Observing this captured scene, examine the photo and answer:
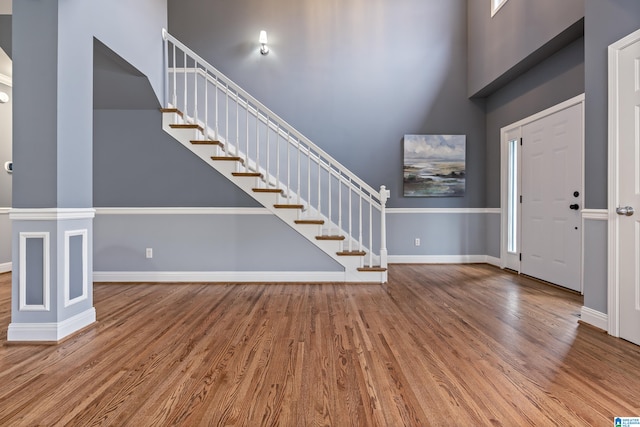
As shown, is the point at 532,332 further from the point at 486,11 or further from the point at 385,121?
the point at 486,11

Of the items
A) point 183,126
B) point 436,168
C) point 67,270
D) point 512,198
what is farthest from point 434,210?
point 67,270

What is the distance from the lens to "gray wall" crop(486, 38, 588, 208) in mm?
3850

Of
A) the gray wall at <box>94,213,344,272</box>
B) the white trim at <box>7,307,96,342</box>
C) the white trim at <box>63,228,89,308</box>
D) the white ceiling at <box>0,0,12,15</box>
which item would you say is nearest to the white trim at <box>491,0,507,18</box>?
the gray wall at <box>94,213,344,272</box>

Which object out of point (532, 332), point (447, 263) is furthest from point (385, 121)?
point (532, 332)

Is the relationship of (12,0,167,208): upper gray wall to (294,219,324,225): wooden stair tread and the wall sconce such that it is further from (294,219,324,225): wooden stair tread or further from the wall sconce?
the wall sconce

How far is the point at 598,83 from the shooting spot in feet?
8.84

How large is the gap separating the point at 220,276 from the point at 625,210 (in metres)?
3.87

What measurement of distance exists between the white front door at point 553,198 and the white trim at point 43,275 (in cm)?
484

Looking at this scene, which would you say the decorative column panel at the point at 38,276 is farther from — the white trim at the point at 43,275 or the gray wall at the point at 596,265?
the gray wall at the point at 596,265

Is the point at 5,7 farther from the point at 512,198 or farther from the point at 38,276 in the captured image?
the point at 512,198

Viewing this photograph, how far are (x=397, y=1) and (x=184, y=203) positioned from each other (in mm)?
4640

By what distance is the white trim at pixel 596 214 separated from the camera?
103 inches

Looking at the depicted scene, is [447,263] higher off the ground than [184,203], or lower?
lower

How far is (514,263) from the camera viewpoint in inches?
195
